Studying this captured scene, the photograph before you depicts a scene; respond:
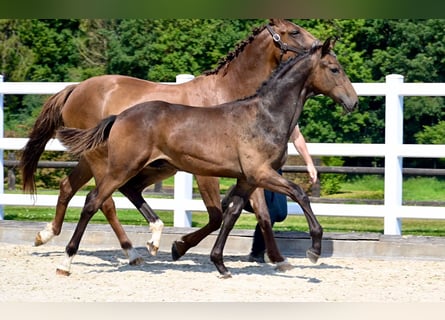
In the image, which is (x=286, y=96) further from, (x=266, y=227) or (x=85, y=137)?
(x=85, y=137)

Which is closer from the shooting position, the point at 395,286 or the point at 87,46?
the point at 395,286

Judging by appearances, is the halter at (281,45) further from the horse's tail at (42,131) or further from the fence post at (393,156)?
the horse's tail at (42,131)

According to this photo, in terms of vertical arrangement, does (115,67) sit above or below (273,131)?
above

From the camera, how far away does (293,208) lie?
7.11m

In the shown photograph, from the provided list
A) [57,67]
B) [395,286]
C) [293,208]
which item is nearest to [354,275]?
[395,286]

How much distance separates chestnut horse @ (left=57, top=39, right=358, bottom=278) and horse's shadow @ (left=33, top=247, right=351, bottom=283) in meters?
0.53

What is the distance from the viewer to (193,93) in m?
6.04

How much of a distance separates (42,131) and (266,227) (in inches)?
83.9

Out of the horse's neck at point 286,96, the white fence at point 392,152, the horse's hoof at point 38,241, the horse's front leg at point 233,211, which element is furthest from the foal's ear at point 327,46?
the horse's hoof at point 38,241

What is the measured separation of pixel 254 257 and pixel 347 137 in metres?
8.89

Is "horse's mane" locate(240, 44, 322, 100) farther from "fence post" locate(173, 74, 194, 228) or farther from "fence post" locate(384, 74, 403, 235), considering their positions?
"fence post" locate(173, 74, 194, 228)

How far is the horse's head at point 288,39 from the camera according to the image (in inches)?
233

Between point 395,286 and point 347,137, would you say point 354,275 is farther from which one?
point 347,137

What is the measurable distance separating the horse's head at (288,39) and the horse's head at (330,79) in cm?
43
